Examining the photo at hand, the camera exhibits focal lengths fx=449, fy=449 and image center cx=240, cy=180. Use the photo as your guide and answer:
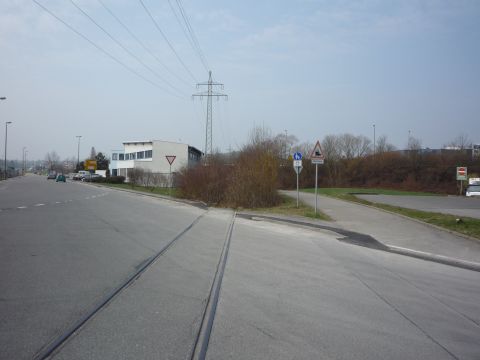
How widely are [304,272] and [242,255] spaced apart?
6.83 ft

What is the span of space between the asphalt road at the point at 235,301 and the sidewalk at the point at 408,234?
5.47 feet

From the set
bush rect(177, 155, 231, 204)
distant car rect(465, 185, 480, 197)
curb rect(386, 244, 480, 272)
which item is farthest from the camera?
distant car rect(465, 185, 480, 197)

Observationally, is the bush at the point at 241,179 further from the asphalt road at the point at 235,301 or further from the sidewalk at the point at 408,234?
the asphalt road at the point at 235,301

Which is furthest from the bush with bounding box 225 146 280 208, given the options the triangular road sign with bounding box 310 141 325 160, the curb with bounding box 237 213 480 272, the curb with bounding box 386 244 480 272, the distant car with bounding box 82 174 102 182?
the distant car with bounding box 82 174 102 182

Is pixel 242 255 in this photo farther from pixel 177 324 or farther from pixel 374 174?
pixel 374 174

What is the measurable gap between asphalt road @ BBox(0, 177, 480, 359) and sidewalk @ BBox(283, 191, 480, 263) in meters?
Result: 1.67

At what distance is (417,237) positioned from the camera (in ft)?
47.3

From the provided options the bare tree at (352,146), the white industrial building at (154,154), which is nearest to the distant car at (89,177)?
the white industrial building at (154,154)

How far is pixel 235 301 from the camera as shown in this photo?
20.9ft

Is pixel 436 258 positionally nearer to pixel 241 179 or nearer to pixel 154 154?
pixel 241 179

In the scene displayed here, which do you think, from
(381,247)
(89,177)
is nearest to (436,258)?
(381,247)

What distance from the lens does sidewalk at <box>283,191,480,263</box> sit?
1205 cm

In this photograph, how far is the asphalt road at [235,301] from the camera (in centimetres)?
464

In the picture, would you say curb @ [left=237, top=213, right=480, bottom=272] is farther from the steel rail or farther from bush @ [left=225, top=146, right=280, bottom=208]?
the steel rail
